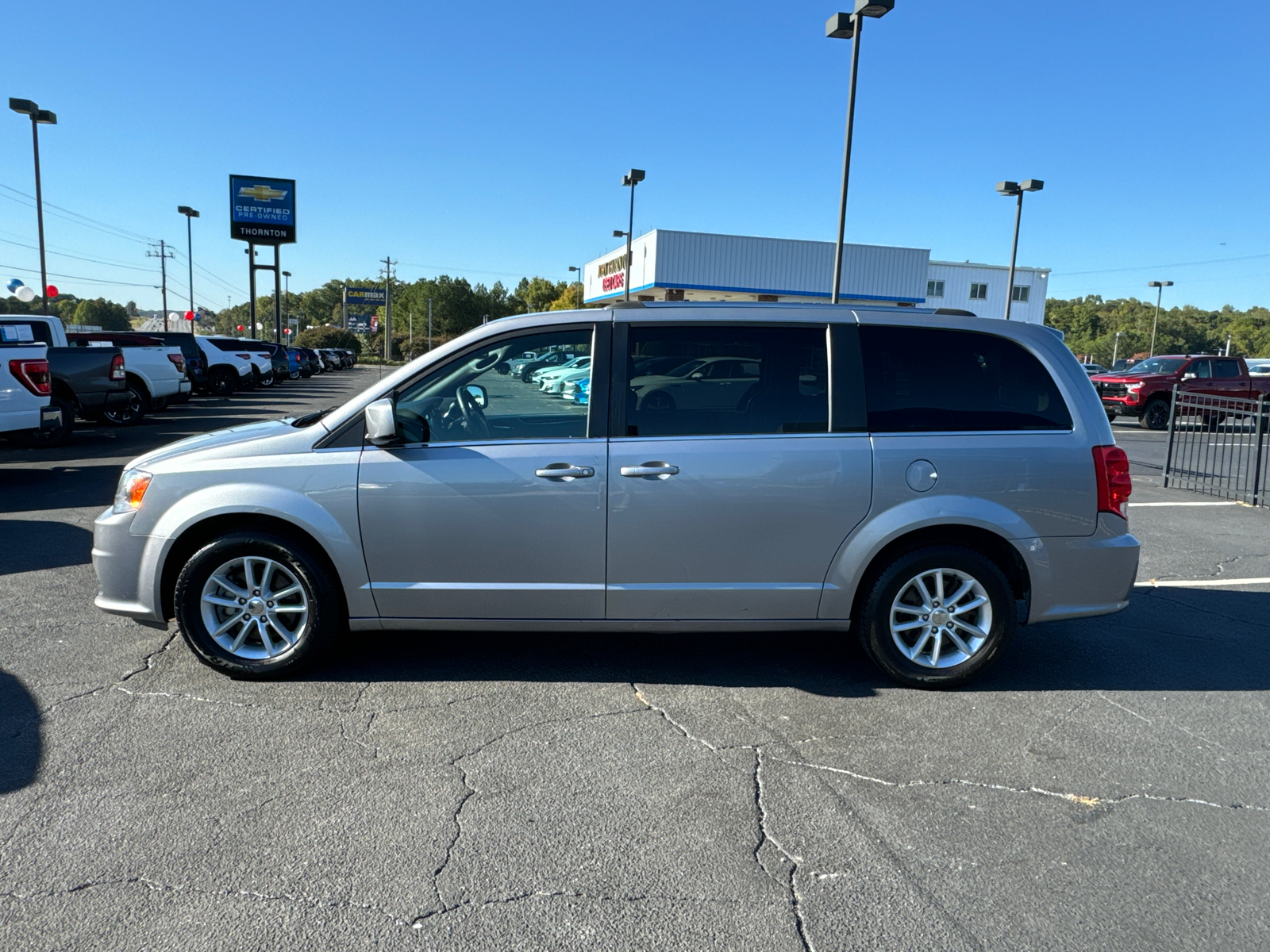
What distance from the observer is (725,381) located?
4391 millimetres

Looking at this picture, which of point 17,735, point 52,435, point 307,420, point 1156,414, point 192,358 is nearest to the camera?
point 17,735

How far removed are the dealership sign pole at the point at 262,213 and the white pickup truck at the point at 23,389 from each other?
4153cm

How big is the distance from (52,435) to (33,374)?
91 cm

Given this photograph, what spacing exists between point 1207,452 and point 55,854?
12541mm

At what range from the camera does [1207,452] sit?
11500 mm

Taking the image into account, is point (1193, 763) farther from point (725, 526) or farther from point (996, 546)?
point (725, 526)

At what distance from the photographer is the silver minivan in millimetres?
4262

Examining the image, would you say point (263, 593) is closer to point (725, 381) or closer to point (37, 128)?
point (725, 381)

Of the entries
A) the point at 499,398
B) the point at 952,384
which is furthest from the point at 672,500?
the point at 952,384

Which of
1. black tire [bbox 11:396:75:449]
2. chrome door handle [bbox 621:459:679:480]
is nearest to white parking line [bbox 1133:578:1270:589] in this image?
chrome door handle [bbox 621:459:679:480]

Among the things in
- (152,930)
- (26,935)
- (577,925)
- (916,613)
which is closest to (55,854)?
(26,935)

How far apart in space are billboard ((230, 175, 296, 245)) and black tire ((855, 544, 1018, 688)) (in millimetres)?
52568

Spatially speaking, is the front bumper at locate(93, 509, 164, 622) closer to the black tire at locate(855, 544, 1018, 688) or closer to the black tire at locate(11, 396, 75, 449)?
the black tire at locate(855, 544, 1018, 688)

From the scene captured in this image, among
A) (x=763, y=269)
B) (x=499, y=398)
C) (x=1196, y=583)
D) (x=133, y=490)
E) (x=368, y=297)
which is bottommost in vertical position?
(x=1196, y=583)
